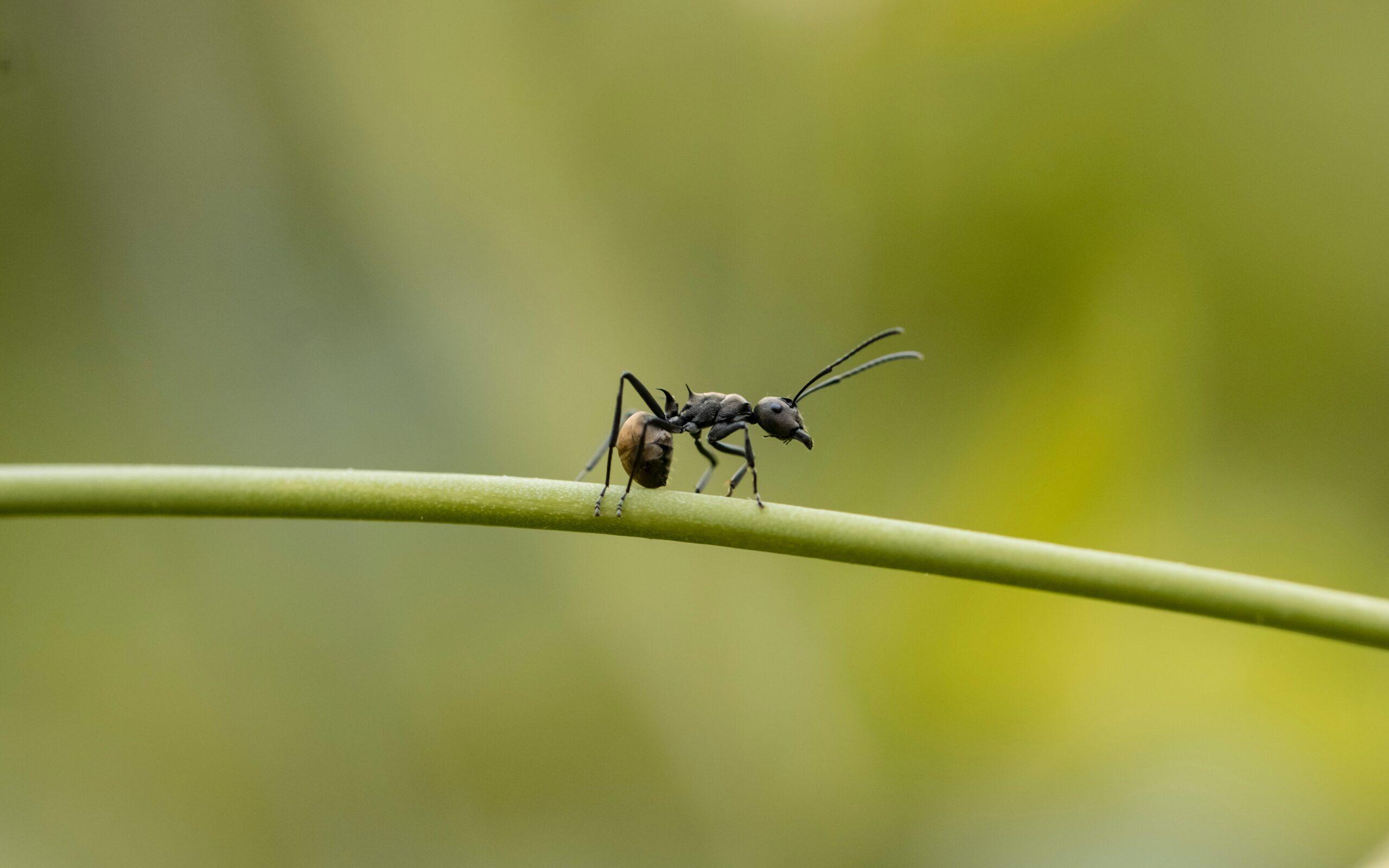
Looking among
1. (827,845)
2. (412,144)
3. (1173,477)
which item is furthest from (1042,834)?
(412,144)

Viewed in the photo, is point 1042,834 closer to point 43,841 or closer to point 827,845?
point 827,845

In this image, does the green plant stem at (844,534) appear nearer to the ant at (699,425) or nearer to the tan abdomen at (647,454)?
the ant at (699,425)

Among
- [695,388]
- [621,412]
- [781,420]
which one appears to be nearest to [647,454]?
[621,412]

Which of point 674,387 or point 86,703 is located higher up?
point 674,387

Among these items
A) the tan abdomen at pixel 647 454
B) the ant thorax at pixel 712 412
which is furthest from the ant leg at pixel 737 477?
the tan abdomen at pixel 647 454

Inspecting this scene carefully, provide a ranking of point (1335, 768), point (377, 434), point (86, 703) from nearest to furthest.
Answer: point (1335, 768)
point (86, 703)
point (377, 434)

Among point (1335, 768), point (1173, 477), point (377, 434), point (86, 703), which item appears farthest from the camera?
point (377, 434)
